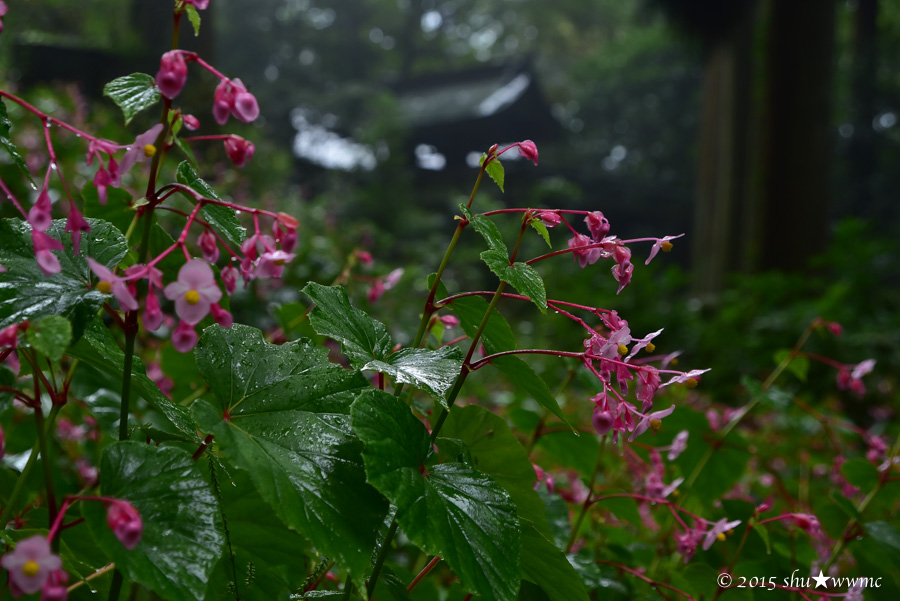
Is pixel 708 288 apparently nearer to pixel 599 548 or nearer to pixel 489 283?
pixel 489 283

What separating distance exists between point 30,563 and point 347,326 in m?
0.31

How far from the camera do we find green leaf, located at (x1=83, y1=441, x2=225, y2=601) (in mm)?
414

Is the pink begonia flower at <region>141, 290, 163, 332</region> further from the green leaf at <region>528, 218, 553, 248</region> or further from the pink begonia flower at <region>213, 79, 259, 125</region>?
the green leaf at <region>528, 218, 553, 248</region>

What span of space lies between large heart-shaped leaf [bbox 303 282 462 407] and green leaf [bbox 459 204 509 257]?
4.0 inches

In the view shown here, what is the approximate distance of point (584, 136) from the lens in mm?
19953

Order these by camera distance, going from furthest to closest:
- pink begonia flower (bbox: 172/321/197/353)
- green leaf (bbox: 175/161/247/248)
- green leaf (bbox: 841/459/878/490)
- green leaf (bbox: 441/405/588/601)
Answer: green leaf (bbox: 841/459/878/490) → green leaf (bbox: 441/405/588/601) → green leaf (bbox: 175/161/247/248) → pink begonia flower (bbox: 172/321/197/353)

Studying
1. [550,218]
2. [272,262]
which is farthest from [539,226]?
[272,262]

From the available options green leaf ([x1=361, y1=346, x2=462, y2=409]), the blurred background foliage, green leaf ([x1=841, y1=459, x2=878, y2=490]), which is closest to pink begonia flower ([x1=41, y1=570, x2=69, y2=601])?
green leaf ([x1=361, y1=346, x2=462, y2=409])

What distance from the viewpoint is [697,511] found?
1.23m

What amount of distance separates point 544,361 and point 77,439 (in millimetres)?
4177

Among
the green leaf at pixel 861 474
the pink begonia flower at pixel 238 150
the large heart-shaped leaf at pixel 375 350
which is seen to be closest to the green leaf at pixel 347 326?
the large heart-shaped leaf at pixel 375 350

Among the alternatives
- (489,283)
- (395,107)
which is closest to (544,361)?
(489,283)

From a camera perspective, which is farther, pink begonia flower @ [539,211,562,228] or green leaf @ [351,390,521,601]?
pink begonia flower @ [539,211,562,228]

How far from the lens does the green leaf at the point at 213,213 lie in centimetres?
58
